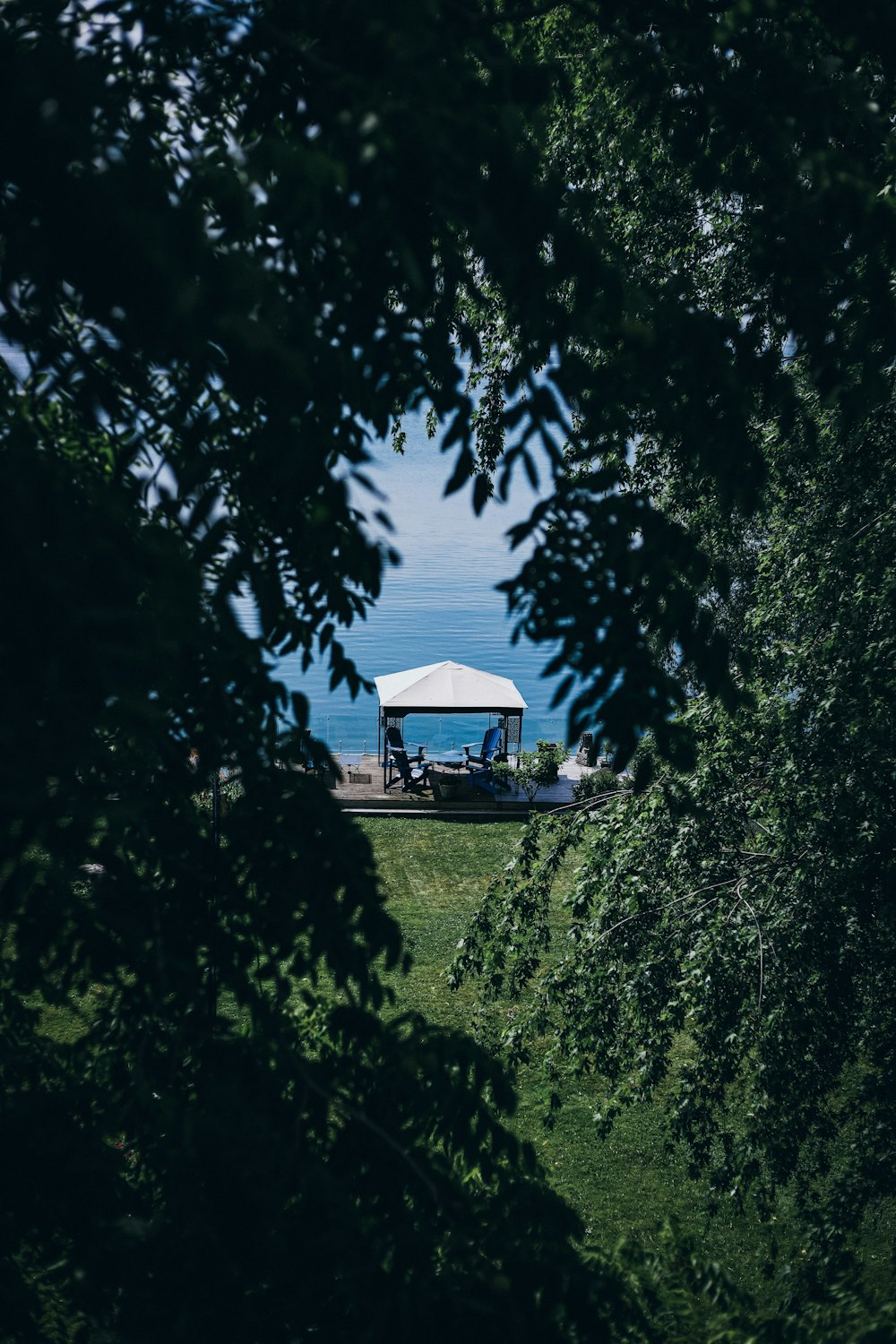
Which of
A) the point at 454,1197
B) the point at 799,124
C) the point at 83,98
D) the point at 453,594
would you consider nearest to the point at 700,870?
the point at 454,1197

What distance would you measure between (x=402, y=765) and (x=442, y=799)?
1.03 metres

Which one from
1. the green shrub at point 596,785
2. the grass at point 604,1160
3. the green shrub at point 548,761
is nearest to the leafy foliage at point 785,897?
the grass at point 604,1160

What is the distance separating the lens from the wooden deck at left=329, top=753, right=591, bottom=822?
1736 centimetres

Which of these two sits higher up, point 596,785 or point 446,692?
point 446,692

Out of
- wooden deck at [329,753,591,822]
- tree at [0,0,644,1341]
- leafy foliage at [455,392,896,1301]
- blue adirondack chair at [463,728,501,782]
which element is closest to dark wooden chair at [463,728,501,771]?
blue adirondack chair at [463,728,501,782]

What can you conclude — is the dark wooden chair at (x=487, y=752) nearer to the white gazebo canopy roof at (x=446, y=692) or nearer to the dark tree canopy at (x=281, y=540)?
the white gazebo canopy roof at (x=446, y=692)

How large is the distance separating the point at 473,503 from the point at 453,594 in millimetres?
45185

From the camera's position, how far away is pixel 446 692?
1795cm

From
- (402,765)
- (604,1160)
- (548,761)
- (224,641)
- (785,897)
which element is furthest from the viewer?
(402,765)

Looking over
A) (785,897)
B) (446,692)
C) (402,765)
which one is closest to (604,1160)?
(785,897)

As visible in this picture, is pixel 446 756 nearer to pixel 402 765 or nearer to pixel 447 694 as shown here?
pixel 402 765

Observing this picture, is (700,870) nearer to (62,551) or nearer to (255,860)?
(255,860)

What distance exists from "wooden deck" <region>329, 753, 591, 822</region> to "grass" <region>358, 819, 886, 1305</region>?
453 cm

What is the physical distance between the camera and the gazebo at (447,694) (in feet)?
58.3
